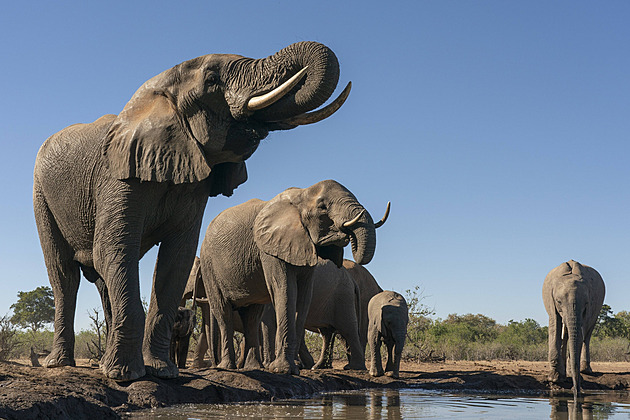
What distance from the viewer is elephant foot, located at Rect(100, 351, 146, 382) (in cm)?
638

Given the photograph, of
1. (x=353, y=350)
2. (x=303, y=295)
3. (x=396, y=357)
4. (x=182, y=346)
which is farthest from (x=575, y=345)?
(x=182, y=346)

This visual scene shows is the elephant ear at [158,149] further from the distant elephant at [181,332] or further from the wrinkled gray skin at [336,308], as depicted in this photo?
the wrinkled gray skin at [336,308]

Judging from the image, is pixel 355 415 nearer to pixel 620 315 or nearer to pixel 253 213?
pixel 253 213

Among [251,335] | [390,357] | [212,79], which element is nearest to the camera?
[212,79]

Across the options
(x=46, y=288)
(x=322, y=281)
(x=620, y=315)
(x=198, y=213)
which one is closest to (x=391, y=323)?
(x=322, y=281)

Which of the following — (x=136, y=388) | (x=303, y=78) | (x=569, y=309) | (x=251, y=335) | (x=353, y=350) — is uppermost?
(x=303, y=78)

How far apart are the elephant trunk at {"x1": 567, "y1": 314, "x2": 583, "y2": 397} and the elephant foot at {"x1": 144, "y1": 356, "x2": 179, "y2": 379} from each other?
6.11 m

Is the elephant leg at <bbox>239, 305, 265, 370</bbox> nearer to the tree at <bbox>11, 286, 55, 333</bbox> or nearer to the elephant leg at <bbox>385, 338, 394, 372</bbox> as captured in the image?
the elephant leg at <bbox>385, 338, 394, 372</bbox>

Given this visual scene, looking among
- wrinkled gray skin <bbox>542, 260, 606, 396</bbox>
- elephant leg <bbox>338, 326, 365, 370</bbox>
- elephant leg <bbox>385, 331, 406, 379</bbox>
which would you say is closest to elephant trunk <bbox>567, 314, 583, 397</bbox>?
wrinkled gray skin <bbox>542, 260, 606, 396</bbox>

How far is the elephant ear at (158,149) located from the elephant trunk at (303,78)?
2.30ft

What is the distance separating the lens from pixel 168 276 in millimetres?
7070

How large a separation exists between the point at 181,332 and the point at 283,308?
7.01ft

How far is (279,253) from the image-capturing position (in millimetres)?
9898

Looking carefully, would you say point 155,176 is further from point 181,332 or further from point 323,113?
point 181,332
